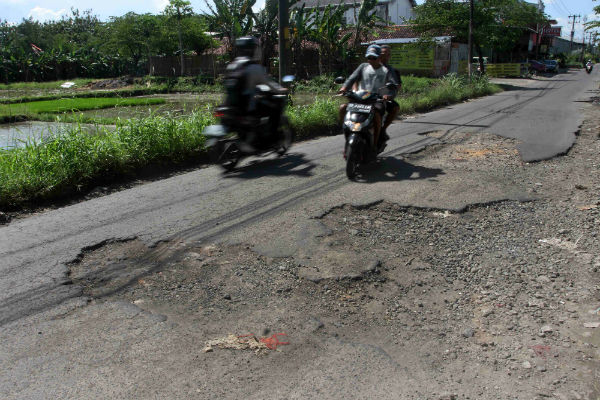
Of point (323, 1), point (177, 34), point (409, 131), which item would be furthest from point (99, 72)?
point (409, 131)

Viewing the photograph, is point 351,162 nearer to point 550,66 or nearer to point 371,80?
point 371,80

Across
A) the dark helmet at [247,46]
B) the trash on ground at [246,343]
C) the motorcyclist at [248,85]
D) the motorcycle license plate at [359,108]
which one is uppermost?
the dark helmet at [247,46]

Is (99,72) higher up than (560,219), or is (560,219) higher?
(99,72)

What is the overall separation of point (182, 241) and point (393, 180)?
3017 mm

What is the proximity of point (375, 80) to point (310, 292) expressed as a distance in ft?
13.3

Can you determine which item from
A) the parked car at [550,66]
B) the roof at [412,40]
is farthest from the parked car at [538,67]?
the roof at [412,40]

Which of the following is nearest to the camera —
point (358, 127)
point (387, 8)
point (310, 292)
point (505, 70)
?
point (310, 292)

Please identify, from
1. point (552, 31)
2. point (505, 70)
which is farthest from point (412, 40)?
point (552, 31)

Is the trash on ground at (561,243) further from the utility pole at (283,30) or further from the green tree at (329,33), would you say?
the green tree at (329,33)

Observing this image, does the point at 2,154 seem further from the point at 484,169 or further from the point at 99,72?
the point at 99,72

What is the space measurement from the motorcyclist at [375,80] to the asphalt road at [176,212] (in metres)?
0.76

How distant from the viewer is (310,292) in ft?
11.6

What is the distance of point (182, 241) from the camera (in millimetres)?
4410

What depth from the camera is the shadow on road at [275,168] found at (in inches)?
271
